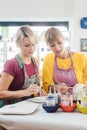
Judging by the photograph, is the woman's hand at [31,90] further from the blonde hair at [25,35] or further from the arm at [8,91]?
the blonde hair at [25,35]

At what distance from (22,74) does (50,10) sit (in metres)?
1.75

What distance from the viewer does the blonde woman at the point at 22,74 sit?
1.57 meters

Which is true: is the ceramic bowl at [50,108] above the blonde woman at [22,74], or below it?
below

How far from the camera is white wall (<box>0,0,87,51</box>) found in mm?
3150

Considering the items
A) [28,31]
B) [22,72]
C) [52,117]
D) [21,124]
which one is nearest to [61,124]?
[52,117]

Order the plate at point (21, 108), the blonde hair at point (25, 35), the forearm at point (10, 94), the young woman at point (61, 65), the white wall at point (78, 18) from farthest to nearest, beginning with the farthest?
the white wall at point (78, 18) < the young woman at point (61, 65) < the blonde hair at point (25, 35) < the forearm at point (10, 94) < the plate at point (21, 108)

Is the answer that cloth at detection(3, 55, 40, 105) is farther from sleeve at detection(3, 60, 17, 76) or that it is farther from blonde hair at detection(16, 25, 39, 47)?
blonde hair at detection(16, 25, 39, 47)

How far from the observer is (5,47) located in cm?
349

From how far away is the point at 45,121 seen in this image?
3.84 feet

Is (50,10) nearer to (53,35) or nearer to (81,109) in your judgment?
(53,35)

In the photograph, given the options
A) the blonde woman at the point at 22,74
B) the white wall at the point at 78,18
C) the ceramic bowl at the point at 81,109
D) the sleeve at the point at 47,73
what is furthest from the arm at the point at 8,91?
the white wall at the point at 78,18

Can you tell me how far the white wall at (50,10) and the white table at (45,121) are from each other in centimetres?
205

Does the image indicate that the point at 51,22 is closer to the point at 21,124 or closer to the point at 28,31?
the point at 28,31

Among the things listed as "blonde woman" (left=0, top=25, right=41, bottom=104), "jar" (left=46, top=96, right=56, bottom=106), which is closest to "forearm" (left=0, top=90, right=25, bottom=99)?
"blonde woman" (left=0, top=25, right=41, bottom=104)
